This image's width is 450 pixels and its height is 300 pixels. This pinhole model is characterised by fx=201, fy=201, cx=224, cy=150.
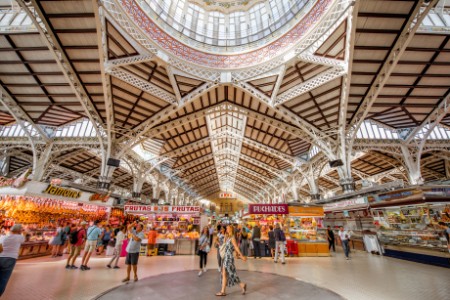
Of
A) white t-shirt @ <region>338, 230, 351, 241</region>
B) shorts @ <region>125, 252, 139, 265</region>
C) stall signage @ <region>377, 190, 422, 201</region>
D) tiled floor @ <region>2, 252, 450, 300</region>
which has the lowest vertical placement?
tiled floor @ <region>2, 252, 450, 300</region>

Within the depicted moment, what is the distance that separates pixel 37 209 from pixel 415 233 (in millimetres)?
19110

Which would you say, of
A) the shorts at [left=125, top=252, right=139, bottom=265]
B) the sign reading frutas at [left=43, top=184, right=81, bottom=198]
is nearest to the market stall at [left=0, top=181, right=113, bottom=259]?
the sign reading frutas at [left=43, top=184, right=81, bottom=198]

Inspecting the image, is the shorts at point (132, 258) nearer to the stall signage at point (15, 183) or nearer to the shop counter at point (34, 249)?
the shop counter at point (34, 249)

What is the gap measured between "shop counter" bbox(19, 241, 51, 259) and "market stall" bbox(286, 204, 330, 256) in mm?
13135

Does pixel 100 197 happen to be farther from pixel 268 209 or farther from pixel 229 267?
pixel 229 267

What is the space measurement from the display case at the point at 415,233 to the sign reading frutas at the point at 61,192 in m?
→ 18.8

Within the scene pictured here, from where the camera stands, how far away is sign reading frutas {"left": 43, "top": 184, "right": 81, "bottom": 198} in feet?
37.6

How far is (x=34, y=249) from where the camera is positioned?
9.65 m

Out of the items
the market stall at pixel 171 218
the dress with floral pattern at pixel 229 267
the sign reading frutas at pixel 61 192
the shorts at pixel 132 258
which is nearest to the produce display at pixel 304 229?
the market stall at pixel 171 218

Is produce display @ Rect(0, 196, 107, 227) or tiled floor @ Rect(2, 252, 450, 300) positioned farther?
produce display @ Rect(0, 196, 107, 227)

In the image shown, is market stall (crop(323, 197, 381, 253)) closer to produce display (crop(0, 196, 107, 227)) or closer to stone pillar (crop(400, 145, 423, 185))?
stone pillar (crop(400, 145, 423, 185))

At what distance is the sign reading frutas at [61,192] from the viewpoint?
11469 millimetres

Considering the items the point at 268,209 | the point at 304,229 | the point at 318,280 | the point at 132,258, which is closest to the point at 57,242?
the point at 132,258

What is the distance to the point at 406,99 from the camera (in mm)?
14344
